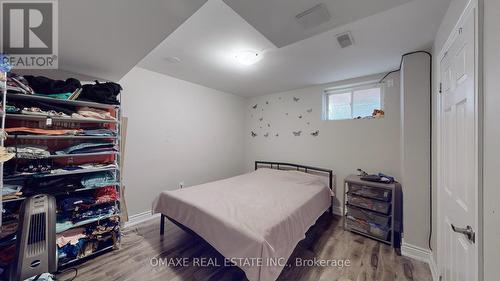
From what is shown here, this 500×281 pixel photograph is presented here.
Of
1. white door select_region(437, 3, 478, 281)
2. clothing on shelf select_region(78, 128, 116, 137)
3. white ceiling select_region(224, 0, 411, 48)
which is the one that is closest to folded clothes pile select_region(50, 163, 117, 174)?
clothing on shelf select_region(78, 128, 116, 137)

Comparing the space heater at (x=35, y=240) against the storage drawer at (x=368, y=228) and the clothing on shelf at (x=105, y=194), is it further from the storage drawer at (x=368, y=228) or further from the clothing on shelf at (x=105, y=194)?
the storage drawer at (x=368, y=228)

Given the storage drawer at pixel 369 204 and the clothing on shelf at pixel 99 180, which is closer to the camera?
the clothing on shelf at pixel 99 180

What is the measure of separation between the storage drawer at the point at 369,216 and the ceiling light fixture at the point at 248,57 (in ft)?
8.08

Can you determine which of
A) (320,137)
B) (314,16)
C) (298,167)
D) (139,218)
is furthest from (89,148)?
(320,137)

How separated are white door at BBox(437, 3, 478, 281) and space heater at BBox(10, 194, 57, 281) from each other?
8.56 ft

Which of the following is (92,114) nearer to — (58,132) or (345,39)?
(58,132)

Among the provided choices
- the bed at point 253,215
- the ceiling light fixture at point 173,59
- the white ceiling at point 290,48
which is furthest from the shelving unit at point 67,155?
the white ceiling at point 290,48

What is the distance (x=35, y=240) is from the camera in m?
1.28

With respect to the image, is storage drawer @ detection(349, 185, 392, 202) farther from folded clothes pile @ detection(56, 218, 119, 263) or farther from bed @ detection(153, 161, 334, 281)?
folded clothes pile @ detection(56, 218, 119, 263)

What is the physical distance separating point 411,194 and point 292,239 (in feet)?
4.84

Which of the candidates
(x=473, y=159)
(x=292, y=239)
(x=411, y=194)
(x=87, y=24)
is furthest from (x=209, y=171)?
(x=473, y=159)

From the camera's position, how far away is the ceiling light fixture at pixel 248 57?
2.16 m

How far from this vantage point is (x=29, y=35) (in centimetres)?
135

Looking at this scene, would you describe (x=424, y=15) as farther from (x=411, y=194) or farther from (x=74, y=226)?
(x=74, y=226)
